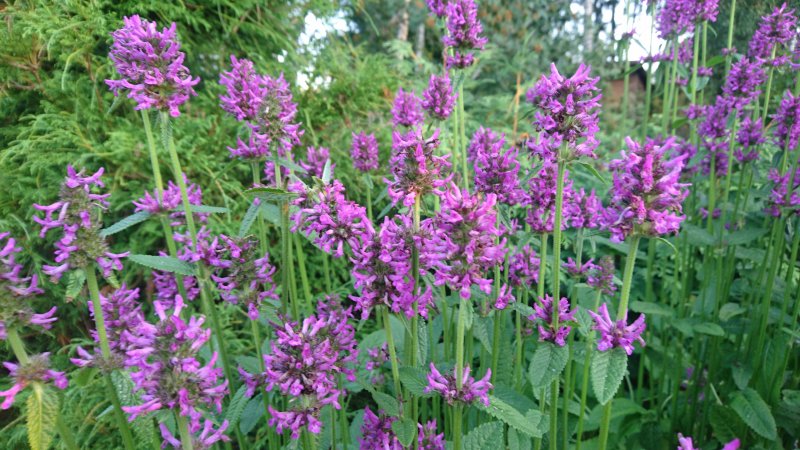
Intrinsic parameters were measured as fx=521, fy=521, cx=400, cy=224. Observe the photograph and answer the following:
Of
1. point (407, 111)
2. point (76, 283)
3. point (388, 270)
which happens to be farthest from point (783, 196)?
point (76, 283)

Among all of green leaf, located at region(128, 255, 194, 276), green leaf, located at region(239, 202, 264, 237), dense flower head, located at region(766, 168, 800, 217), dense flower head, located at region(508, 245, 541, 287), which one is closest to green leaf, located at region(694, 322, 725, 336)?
dense flower head, located at region(766, 168, 800, 217)

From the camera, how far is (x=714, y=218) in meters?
3.69

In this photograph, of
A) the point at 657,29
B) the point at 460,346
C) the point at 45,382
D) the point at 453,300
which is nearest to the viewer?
the point at 45,382

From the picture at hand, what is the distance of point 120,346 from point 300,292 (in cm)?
268

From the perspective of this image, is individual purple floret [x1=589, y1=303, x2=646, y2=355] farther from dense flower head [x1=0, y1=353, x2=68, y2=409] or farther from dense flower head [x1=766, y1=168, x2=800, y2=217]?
dense flower head [x1=766, y1=168, x2=800, y2=217]

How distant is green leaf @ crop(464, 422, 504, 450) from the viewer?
1.58m

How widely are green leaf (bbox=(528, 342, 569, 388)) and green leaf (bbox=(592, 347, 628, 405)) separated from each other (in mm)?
153

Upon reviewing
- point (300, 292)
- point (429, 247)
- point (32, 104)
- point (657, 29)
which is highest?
point (657, 29)

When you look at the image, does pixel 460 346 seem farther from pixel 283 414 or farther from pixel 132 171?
pixel 132 171

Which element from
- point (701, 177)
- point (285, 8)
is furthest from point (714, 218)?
point (285, 8)

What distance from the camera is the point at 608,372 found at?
147 centimetres

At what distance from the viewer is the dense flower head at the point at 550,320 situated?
1.76m

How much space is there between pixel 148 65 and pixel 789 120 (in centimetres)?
310

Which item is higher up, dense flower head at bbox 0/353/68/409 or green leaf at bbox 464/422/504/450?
dense flower head at bbox 0/353/68/409
